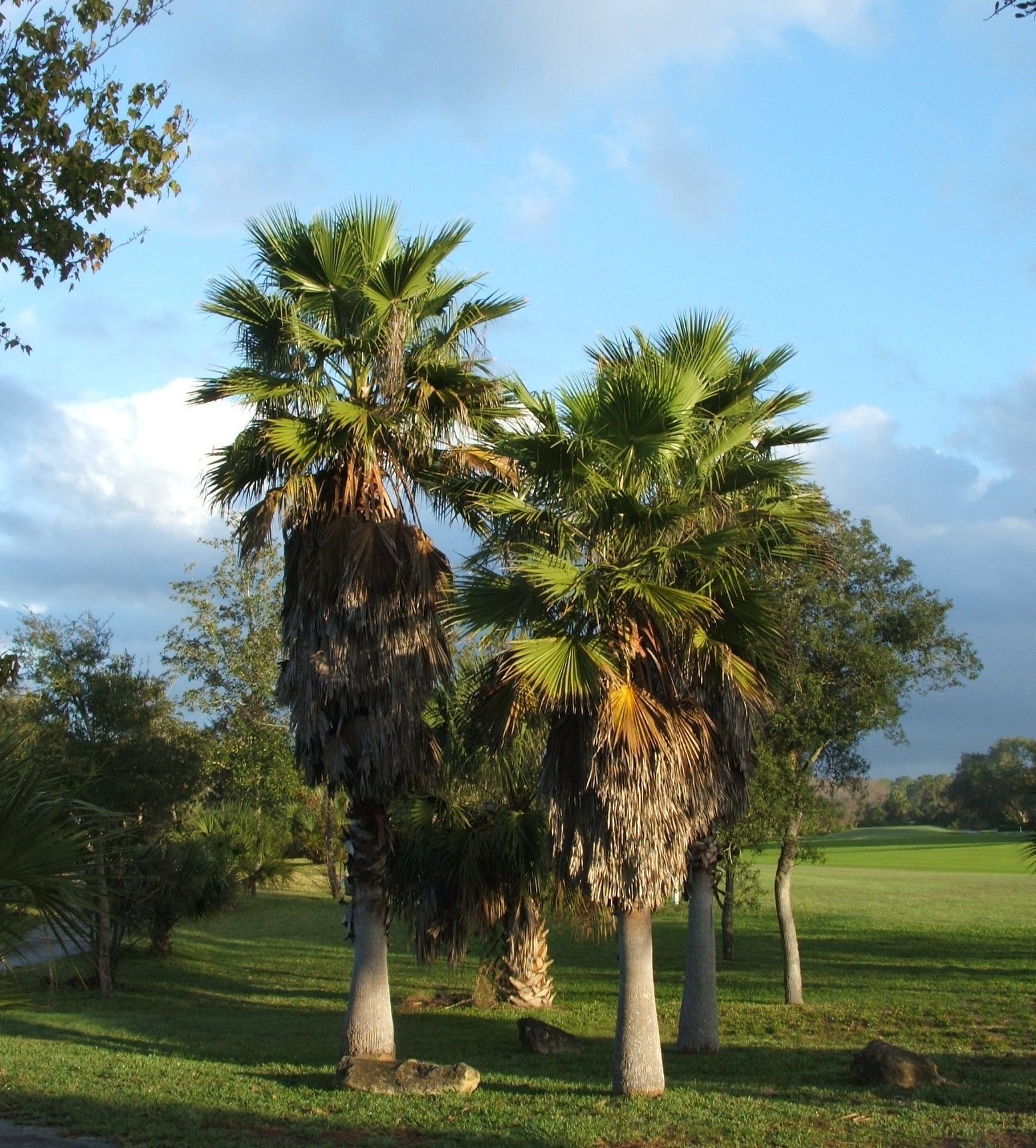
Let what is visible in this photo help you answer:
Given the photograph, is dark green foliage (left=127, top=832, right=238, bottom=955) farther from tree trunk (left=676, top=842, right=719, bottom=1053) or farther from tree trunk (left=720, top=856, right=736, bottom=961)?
tree trunk (left=676, top=842, right=719, bottom=1053)

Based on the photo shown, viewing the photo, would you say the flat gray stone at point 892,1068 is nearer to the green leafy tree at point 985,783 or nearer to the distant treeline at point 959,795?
the distant treeline at point 959,795

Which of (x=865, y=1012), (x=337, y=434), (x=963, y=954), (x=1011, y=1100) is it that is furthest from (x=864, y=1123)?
(x=963, y=954)

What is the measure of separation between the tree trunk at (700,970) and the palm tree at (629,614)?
2.66 meters

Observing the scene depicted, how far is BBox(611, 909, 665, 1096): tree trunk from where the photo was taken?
11.7 m

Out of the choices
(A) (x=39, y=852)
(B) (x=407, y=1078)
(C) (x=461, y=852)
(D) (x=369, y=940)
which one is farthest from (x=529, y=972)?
(A) (x=39, y=852)

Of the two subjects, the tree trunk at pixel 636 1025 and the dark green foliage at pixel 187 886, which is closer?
the tree trunk at pixel 636 1025

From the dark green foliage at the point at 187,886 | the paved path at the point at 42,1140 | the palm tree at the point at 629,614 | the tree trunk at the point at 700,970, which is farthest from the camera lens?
the dark green foliage at the point at 187,886

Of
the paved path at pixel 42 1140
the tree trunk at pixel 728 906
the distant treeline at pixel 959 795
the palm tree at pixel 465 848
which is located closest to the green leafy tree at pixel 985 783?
the distant treeline at pixel 959 795

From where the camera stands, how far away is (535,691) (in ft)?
39.1

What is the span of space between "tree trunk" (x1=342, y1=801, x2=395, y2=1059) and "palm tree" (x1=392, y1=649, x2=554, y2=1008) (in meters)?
2.15

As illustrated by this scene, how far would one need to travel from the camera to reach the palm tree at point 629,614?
11398 millimetres

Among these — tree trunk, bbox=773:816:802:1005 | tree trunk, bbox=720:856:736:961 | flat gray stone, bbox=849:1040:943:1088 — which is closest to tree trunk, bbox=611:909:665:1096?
flat gray stone, bbox=849:1040:943:1088

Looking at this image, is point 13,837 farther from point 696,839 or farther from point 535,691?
point 696,839

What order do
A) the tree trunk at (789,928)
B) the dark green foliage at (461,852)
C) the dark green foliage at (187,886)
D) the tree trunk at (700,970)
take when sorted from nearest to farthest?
the tree trunk at (700,970) < the dark green foliage at (461,852) < the tree trunk at (789,928) < the dark green foliage at (187,886)
